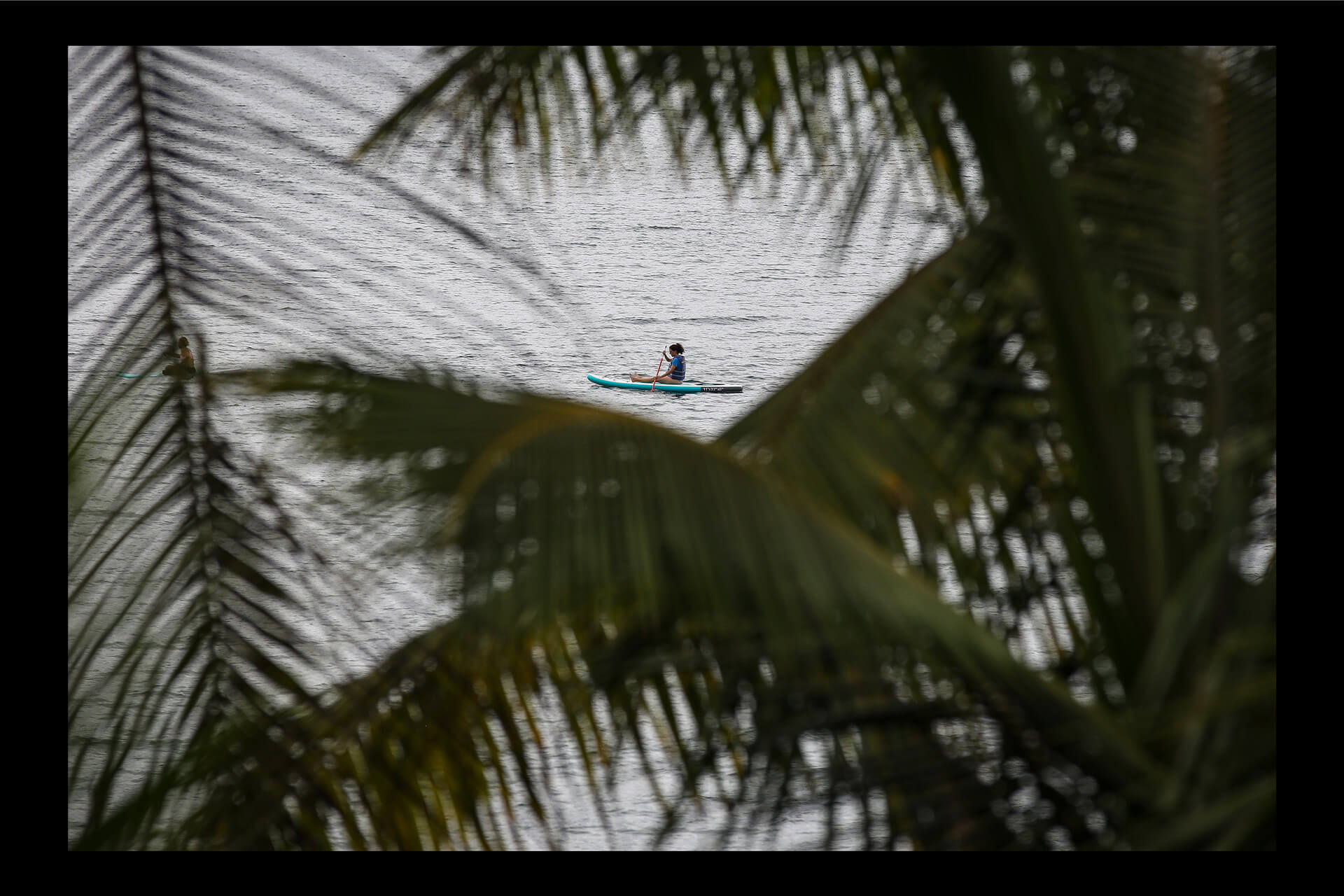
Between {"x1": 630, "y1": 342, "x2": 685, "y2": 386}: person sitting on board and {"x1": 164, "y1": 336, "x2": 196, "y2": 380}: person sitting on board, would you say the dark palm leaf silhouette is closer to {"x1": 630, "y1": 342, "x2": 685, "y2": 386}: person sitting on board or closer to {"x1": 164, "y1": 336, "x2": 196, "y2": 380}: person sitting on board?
{"x1": 164, "y1": 336, "x2": 196, "y2": 380}: person sitting on board

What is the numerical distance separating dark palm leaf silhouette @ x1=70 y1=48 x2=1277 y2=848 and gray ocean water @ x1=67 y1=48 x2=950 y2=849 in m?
0.11

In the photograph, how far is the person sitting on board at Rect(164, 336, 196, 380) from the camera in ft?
5.55

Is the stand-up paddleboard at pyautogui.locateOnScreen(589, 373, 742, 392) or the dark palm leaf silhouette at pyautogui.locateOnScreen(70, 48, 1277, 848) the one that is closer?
the dark palm leaf silhouette at pyautogui.locateOnScreen(70, 48, 1277, 848)

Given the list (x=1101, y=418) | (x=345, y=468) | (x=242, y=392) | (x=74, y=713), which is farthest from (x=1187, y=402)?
(x=74, y=713)

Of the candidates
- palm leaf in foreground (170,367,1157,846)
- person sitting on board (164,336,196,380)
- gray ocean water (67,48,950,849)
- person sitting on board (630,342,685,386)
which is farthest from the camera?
person sitting on board (630,342,685,386)

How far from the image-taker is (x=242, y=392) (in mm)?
1737

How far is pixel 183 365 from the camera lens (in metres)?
1.74

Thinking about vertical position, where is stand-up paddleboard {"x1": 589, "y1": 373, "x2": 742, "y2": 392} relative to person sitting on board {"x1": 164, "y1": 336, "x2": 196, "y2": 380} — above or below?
above

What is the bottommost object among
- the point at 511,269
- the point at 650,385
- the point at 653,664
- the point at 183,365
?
the point at 653,664

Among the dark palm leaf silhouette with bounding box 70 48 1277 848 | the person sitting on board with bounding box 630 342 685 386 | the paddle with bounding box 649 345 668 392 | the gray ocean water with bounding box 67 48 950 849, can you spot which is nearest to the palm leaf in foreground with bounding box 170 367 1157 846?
the dark palm leaf silhouette with bounding box 70 48 1277 848

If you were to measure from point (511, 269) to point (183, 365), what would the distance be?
5356mm

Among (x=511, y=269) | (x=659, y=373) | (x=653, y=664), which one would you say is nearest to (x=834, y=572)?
(x=653, y=664)

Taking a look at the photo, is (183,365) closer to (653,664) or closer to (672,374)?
(653,664)

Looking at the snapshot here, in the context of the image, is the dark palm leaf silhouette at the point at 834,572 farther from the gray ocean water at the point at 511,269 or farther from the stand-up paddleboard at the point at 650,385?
the stand-up paddleboard at the point at 650,385
